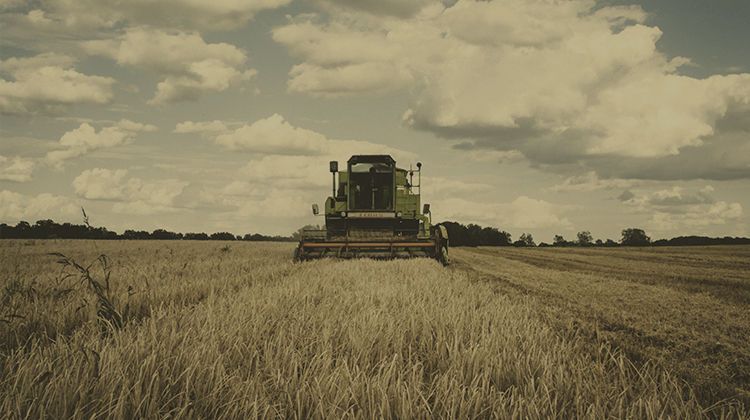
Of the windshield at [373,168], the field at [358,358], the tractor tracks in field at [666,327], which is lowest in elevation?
the tractor tracks in field at [666,327]

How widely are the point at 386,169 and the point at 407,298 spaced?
1089cm

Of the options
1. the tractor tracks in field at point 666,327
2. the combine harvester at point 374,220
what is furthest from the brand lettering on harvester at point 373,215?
the tractor tracks in field at point 666,327

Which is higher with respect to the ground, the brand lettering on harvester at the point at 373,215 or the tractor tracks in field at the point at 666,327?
the brand lettering on harvester at the point at 373,215

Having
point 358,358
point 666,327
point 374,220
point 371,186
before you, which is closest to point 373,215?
point 374,220

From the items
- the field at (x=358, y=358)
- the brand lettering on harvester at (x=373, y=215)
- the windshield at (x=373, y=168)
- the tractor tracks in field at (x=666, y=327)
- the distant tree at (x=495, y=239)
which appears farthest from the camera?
the distant tree at (x=495, y=239)

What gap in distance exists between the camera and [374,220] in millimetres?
14742

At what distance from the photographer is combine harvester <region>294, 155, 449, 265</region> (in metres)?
12.9

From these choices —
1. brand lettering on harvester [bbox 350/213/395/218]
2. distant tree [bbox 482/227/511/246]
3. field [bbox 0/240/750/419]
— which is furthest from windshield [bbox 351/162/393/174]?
distant tree [bbox 482/227/511/246]

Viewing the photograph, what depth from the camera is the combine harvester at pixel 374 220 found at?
12.9 m

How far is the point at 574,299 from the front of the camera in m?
6.77

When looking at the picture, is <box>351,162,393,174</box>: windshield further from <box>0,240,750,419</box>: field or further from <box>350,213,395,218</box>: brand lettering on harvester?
<box>0,240,750,419</box>: field

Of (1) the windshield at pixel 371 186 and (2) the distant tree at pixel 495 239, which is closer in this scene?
(1) the windshield at pixel 371 186

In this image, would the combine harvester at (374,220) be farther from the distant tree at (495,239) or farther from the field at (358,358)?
the distant tree at (495,239)

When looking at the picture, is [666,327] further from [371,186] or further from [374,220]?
[371,186]
